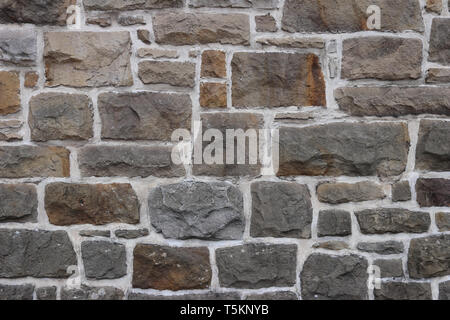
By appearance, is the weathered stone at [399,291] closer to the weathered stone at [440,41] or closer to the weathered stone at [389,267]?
the weathered stone at [389,267]

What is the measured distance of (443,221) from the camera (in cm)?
243

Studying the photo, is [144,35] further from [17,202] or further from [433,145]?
[433,145]

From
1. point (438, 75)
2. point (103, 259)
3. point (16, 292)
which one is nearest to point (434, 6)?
point (438, 75)

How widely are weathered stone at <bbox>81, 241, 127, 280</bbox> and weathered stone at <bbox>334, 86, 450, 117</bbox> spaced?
133 cm

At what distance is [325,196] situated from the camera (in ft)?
7.88

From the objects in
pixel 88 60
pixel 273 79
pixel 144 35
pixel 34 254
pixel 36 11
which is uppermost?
pixel 36 11

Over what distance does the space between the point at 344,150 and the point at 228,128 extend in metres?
0.59

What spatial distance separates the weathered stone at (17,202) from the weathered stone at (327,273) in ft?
4.56

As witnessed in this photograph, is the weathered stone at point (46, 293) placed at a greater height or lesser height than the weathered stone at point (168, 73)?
lesser

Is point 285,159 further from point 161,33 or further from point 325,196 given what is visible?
point 161,33

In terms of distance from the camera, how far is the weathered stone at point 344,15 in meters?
2.40

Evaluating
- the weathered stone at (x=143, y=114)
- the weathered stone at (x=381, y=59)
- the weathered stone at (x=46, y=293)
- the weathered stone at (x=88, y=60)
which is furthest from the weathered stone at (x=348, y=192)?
the weathered stone at (x=46, y=293)

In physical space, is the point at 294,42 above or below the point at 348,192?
above

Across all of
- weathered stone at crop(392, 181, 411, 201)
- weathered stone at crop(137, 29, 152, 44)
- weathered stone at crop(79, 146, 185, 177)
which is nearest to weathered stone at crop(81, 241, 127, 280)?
weathered stone at crop(79, 146, 185, 177)
